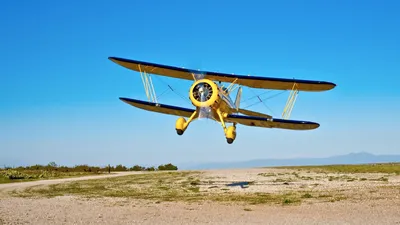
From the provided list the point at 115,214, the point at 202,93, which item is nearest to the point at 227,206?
the point at 115,214

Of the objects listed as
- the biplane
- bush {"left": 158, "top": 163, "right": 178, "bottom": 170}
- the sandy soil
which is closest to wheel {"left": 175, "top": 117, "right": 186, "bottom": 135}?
the biplane

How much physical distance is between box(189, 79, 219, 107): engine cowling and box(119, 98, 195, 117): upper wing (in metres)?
2.90

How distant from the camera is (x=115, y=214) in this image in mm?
17266

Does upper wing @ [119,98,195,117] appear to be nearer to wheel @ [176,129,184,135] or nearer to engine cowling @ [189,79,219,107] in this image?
engine cowling @ [189,79,219,107]

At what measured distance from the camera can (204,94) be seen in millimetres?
29531

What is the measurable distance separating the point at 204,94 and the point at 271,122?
17.8 feet

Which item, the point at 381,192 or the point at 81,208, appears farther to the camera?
the point at 381,192

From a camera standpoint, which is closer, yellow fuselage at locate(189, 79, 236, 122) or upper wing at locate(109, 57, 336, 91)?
yellow fuselage at locate(189, 79, 236, 122)

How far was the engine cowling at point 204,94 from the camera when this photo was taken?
29.3 m

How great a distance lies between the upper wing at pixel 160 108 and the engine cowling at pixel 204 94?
9.51 feet

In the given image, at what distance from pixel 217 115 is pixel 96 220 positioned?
16.0 metres

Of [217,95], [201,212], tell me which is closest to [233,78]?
[217,95]

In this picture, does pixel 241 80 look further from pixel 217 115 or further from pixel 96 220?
pixel 96 220

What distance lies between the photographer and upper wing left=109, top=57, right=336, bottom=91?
104 feet
